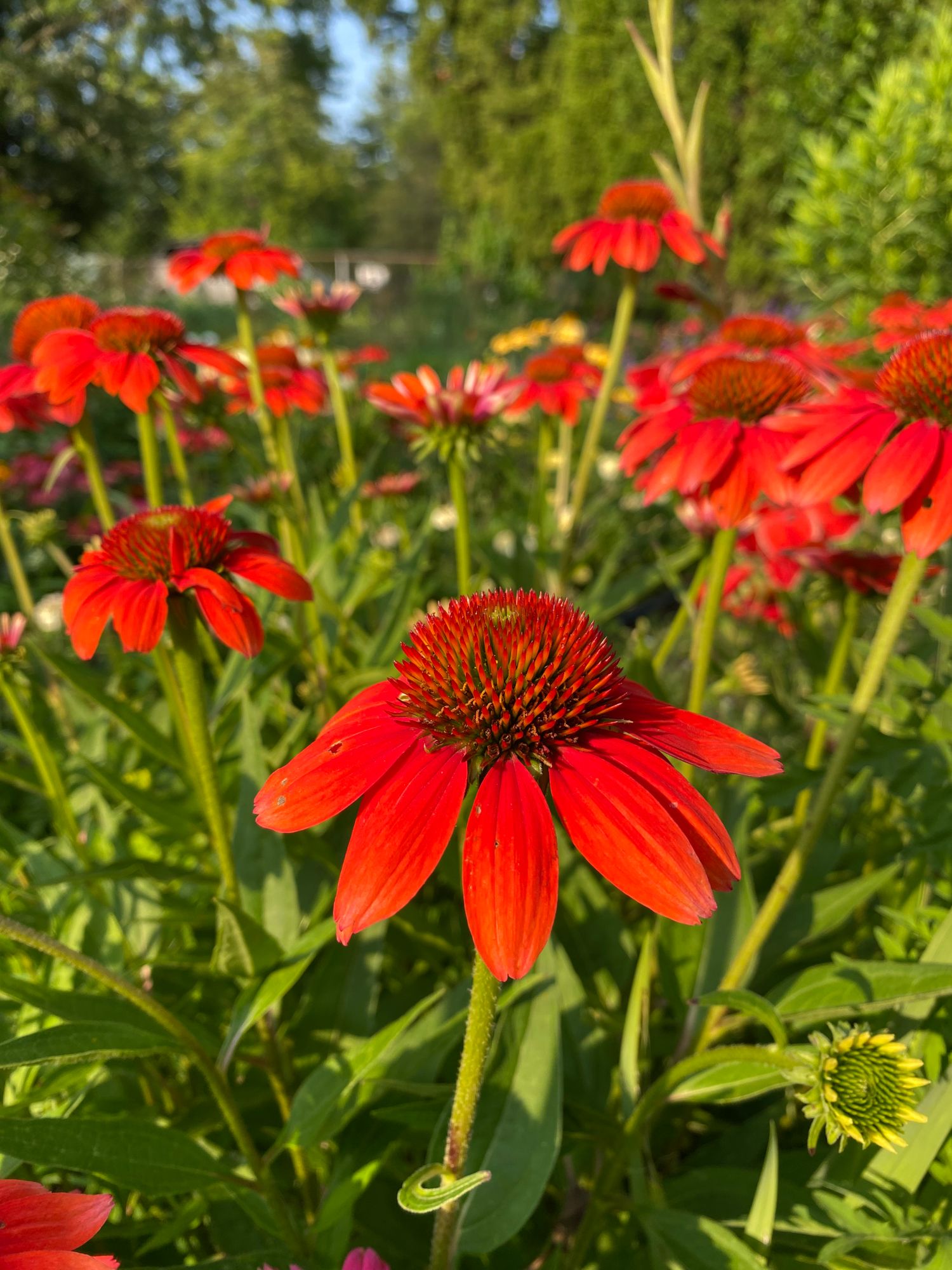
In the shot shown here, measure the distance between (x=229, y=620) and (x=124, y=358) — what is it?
2.24 ft

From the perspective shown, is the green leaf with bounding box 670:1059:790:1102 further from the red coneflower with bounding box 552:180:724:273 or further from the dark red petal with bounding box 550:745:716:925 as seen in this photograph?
the red coneflower with bounding box 552:180:724:273

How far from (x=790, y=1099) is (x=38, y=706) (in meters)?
1.54

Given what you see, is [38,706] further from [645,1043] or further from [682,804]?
[682,804]

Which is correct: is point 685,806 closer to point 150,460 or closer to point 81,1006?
point 81,1006

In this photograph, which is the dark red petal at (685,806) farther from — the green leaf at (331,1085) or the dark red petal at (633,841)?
the green leaf at (331,1085)

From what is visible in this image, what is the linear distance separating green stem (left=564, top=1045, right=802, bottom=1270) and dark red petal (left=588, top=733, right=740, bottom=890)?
23cm

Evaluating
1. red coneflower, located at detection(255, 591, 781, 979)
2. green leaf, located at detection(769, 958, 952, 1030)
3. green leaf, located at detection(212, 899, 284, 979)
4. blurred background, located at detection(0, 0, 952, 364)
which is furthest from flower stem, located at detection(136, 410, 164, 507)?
blurred background, located at detection(0, 0, 952, 364)

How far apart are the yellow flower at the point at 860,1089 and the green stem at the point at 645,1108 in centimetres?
3

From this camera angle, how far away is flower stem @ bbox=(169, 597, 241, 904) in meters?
0.95

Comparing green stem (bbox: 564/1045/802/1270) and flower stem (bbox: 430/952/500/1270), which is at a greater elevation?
flower stem (bbox: 430/952/500/1270)

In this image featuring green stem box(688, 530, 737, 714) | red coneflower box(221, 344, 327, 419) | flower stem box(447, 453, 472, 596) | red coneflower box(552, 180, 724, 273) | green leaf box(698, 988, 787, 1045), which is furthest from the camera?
red coneflower box(221, 344, 327, 419)

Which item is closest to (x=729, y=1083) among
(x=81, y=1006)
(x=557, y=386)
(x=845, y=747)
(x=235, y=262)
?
(x=845, y=747)

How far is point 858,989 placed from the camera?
0.86 metres

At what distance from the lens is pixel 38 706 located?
5.64 ft
